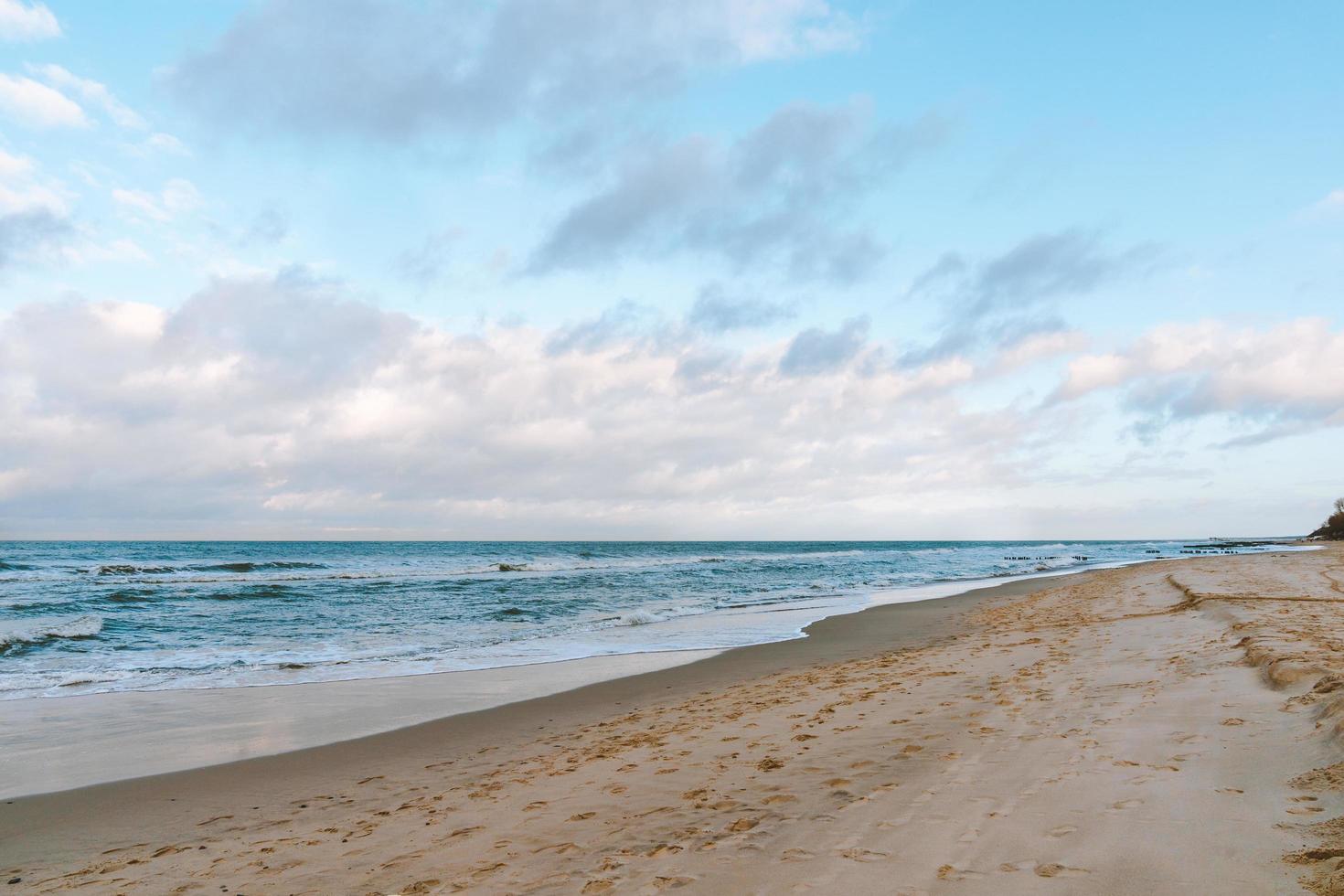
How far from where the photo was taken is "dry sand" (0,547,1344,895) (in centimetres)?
410

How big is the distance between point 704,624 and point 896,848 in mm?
17293

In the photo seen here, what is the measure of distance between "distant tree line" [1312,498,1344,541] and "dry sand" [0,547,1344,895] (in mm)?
78630

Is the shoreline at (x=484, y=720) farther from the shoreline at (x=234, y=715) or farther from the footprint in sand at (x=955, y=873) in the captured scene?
the footprint in sand at (x=955, y=873)

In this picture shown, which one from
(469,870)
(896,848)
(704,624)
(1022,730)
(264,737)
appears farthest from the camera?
(704,624)

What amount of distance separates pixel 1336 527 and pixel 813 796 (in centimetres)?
8993

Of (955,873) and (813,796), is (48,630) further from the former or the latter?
(955,873)

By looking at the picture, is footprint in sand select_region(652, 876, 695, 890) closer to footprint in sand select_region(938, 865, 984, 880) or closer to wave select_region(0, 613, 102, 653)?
footprint in sand select_region(938, 865, 984, 880)

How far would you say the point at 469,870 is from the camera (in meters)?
4.72

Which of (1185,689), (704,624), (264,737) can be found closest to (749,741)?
(1185,689)

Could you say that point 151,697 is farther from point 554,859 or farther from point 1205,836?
point 1205,836

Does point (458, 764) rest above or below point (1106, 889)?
below

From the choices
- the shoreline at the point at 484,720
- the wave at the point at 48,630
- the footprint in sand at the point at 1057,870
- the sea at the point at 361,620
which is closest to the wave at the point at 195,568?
the sea at the point at 361,620

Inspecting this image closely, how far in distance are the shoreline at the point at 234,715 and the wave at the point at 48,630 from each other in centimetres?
733

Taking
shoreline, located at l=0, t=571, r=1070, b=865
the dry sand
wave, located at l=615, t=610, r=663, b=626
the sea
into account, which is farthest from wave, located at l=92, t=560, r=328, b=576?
the dry sand
